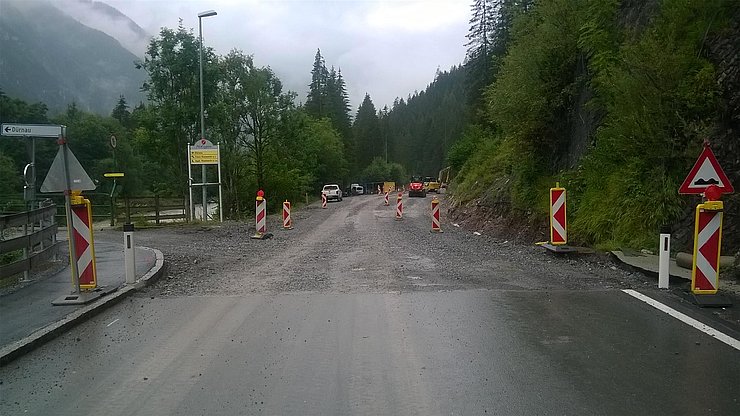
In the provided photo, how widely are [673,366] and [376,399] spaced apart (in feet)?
8.98

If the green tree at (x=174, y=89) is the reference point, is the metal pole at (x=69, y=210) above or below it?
below

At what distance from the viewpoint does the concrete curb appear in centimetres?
609

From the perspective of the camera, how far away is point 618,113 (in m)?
13.7

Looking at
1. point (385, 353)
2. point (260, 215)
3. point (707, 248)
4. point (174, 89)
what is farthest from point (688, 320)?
point (174, 89)

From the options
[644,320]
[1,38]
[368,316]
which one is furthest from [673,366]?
[1,38]

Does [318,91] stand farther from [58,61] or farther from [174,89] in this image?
[174,89]

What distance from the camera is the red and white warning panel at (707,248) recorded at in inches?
315

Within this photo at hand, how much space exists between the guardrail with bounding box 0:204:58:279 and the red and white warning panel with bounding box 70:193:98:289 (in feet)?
4.77

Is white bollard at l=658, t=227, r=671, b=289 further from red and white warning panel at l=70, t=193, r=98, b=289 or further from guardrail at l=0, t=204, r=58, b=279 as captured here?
guardrail at l=0, t=204, r=58, b=279

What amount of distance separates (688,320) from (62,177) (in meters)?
8.38

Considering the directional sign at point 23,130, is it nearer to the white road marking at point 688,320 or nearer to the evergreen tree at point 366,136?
the white road marking at point 688,320

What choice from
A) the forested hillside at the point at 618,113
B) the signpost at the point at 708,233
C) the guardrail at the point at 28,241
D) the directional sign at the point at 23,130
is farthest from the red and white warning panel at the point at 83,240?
the forested hillside at the point at 618,113

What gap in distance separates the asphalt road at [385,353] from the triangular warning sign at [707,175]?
5.72 feet

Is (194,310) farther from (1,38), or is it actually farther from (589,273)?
(1,38)
